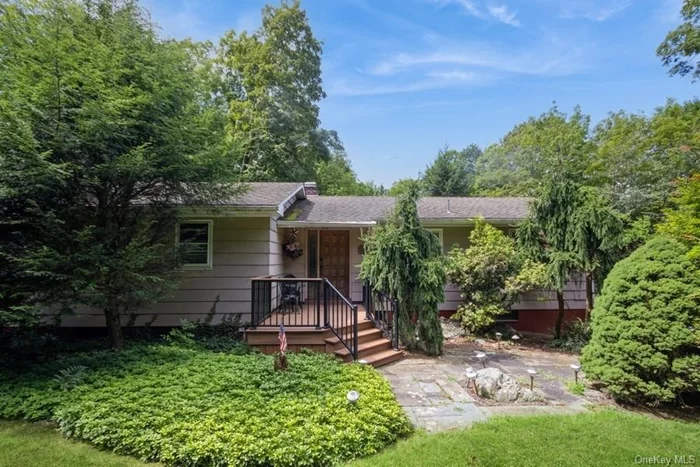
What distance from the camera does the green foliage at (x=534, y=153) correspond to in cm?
1992

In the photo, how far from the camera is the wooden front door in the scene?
33.4ft

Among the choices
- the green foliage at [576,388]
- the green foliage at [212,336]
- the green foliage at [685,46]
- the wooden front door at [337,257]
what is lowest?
the green foliage at [576,388]

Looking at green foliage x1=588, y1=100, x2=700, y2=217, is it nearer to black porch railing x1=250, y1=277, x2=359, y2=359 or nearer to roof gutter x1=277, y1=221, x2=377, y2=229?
roof gutter x1=277, y1=221, x2=377, y2=229

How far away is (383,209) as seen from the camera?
1066 centimetres

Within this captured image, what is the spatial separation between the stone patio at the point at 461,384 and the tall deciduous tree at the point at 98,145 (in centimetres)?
444

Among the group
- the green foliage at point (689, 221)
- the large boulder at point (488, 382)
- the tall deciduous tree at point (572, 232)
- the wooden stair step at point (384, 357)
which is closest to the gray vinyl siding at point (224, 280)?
the wooden stair step at point (384, 357)

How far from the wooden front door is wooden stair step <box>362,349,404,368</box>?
363cm

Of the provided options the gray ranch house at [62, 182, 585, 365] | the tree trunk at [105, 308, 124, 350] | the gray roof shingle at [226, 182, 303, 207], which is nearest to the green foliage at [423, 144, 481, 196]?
the gray ranch house at [62, 182, 585, 365]

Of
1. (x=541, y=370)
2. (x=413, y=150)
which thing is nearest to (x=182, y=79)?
(x=541, y=370)

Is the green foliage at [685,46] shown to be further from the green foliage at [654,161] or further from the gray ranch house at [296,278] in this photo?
the gray ranch house at [296,278]

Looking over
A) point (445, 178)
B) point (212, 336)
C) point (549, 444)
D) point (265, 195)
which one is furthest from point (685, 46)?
point (212, 336)

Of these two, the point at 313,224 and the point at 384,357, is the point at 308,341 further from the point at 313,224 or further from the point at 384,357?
the point at 313,224

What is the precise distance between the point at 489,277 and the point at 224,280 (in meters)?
6.26

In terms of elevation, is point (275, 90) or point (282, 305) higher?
point (275, 90)
